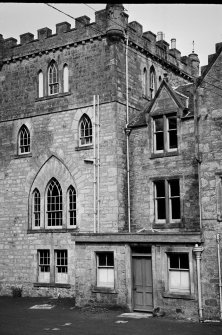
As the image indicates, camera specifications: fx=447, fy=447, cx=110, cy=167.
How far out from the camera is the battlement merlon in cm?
2294

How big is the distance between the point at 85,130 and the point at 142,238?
7825 mm

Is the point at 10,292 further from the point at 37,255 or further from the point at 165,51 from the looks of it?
the point at 165,51

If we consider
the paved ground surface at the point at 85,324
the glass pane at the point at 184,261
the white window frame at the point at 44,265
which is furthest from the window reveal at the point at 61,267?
the glass pane at the point at 184,261

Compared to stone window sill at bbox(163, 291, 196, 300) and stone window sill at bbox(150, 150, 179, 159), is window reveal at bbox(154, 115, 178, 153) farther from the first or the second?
stone window sill at bbox(163, 291, 196, 300)

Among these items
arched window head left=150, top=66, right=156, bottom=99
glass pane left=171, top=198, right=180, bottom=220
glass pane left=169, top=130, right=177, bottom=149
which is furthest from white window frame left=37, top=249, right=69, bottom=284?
arched window head left=150, top=66, right=156, bottom=99

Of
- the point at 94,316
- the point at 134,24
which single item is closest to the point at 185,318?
the point at 94,316

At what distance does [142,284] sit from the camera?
18156 millimetres

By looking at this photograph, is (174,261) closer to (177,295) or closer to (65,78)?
(177,295)

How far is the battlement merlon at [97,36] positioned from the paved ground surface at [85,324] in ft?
44.0

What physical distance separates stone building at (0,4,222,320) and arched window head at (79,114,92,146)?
0.05m

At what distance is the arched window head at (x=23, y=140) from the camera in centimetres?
2553

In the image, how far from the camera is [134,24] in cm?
2450

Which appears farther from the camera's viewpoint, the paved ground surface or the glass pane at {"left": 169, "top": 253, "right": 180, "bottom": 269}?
the glass pane at {"left": 169, "top": 253, "right": 180, "bottom": 269}

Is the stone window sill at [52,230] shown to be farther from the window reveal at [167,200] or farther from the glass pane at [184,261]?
the glass pane at [184,261]
